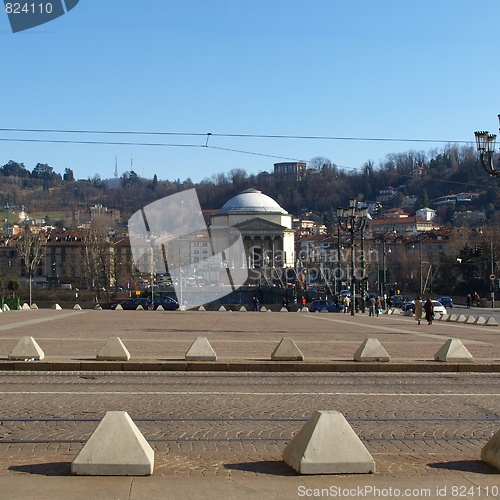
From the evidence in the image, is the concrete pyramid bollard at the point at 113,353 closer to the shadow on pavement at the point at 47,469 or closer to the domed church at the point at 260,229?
the shadow on pavement at the point at 47,469

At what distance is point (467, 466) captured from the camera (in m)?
9.15

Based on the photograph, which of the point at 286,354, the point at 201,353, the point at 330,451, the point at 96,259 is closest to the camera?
the point at 330,451

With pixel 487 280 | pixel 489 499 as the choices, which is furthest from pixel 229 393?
pixel 487 280

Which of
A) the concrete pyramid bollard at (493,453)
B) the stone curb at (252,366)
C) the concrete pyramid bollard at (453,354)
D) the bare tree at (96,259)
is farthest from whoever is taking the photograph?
the bare tree at (96,259)

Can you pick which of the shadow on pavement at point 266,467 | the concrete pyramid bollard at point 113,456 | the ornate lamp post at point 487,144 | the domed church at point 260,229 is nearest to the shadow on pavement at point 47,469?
the concrete pyramid bollard at point 113,456

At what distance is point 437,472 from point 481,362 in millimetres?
12402

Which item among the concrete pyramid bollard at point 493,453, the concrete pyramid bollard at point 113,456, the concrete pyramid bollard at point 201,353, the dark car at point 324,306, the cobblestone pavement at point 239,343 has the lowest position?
the dark car at point 324,306

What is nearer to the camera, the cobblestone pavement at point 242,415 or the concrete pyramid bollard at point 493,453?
the concrete pyramid bollard at point 493,453

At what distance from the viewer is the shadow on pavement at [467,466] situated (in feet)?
29.3

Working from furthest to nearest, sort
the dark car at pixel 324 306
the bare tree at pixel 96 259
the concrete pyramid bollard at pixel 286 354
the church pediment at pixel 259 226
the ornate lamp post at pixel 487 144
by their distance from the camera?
the church pediment at pixel 259 226 → the bare tree at pixel 96 259 → the dark car at pixel 324 306 → the ornate lamp post at pixel 487 144 → the concrete pyramid bollard at pixel 286 354

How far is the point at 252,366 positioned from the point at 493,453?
35.2 ft

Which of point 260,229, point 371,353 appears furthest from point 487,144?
point 260,229

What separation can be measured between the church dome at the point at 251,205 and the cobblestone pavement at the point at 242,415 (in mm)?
157598

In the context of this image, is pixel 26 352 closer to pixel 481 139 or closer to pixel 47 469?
pixel 47 469
